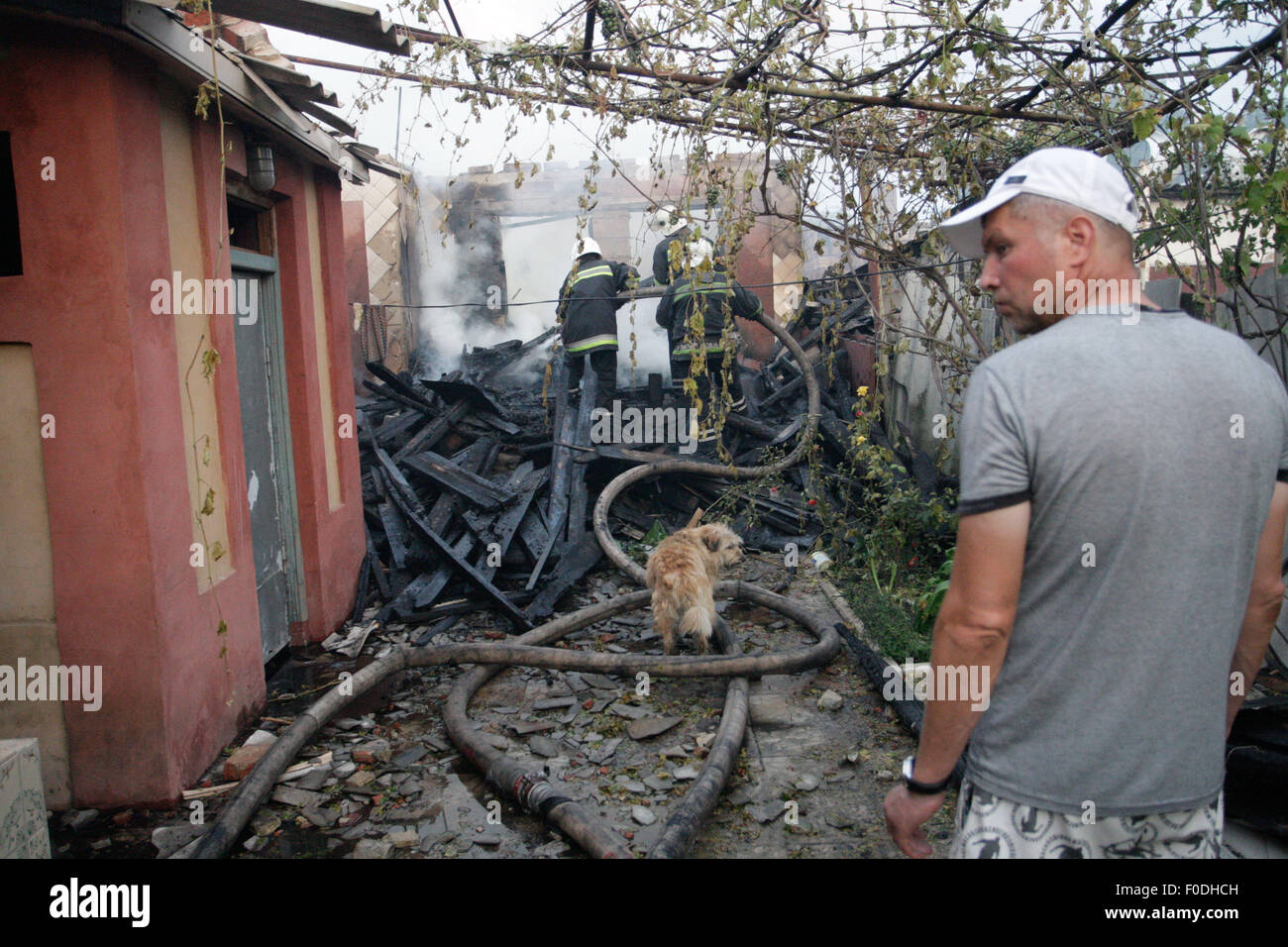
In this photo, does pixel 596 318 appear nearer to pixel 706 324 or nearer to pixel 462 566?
pixel 706 324

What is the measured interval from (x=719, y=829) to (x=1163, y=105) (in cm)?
442

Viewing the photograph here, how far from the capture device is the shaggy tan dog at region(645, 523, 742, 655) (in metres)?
6.32

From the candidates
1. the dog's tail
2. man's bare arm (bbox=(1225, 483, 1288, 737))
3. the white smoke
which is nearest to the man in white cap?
man's bare arm (bbox=(1225, 483, 1288, 737))

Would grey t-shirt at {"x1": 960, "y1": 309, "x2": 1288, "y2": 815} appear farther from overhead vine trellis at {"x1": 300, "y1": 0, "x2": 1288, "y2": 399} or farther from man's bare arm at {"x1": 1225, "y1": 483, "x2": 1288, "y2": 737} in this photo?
overhead vine trellis at {"x1": 300, "y1": 0, "x2": 1288, "y2": 399}

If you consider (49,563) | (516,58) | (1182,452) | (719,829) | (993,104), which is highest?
(516,58)

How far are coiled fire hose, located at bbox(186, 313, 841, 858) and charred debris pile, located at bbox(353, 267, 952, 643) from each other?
35.3 inches

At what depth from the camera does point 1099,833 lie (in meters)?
1.93

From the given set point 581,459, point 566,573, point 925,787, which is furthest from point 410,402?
point 925,787

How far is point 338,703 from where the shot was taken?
5.42 m

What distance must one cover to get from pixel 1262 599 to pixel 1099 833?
773mm

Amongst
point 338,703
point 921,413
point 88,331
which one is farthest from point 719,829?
point 921,413
